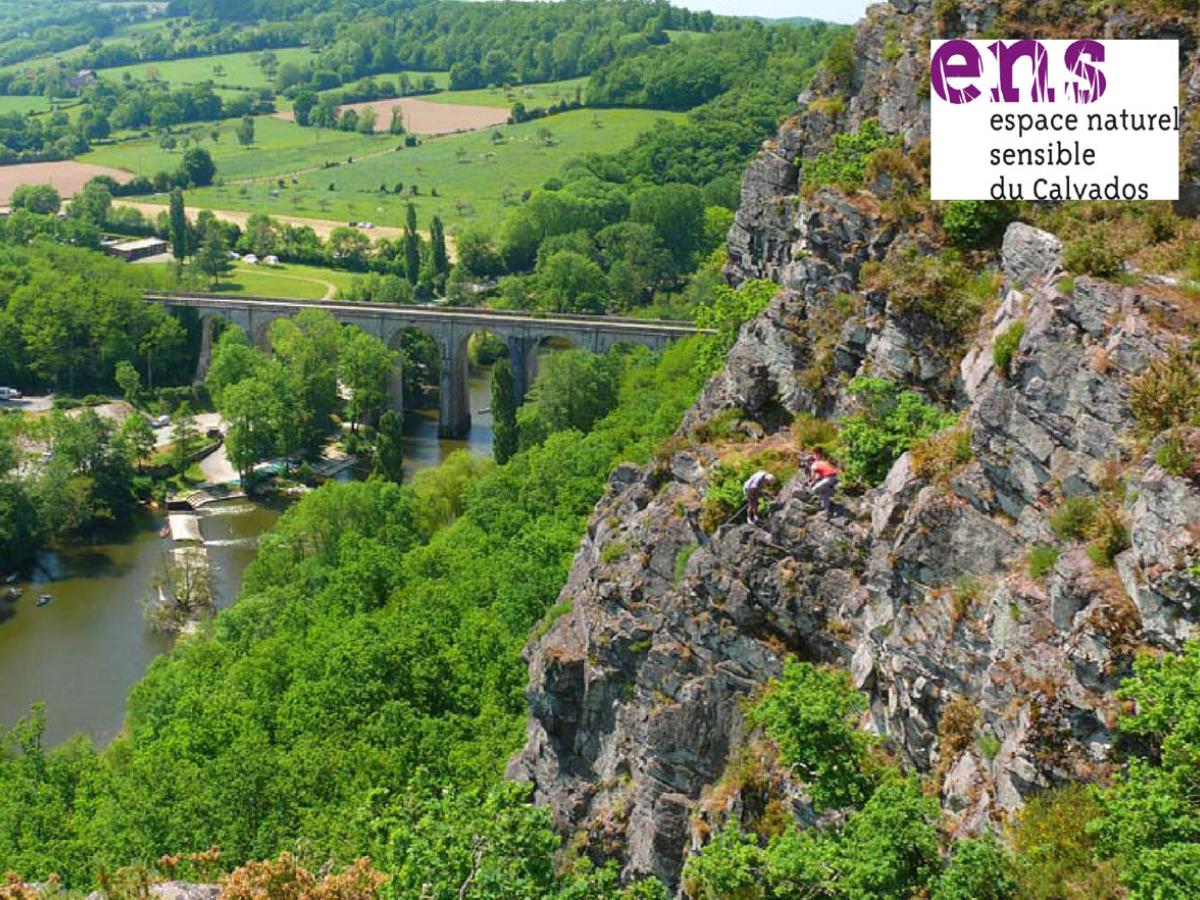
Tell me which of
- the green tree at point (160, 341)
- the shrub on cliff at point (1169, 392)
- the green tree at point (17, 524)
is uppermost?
the shrub on cliff at point (1169, 392)

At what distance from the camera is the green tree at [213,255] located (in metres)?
139

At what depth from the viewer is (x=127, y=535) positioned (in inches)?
3295

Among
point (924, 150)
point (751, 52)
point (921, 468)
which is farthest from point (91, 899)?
point (751, 52)

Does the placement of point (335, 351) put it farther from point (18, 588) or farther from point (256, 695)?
point (256, 695)

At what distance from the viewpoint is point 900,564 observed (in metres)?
22.2

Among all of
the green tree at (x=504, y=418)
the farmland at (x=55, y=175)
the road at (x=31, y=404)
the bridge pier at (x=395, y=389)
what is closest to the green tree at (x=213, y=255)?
the road at (x=31, y=404)

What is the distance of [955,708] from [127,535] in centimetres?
7160

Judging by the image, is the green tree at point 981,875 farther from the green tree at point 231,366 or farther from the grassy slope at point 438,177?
the grassy slope at point 438,177

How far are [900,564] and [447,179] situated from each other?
16603 cm

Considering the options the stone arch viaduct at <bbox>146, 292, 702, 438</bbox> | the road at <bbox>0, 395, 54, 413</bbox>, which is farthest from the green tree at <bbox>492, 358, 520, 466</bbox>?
the road at <bbox>0, 395, 54, 413</bbox>

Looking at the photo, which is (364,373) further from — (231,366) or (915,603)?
(915,603)

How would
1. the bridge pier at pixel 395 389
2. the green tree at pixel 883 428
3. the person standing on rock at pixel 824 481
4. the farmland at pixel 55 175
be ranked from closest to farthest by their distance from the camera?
the green tree at pixel 883 428 → the person standing on rock at pixel 824 481 → the bridge pier at pixel 395 389 → the farmland at pixel 55 175


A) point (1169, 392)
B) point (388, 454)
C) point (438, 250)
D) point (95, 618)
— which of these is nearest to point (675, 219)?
point (438, 250)

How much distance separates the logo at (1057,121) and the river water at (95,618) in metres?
44.4
